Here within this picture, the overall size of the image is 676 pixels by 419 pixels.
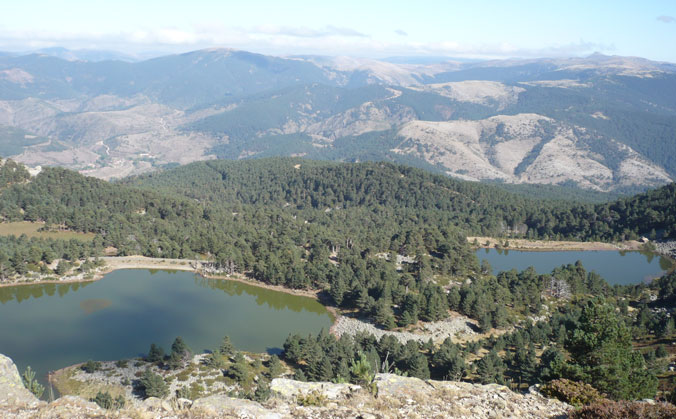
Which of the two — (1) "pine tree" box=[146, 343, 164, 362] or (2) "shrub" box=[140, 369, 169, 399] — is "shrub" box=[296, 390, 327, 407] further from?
(1) "pine tree" box=[146, 343, 164, 362]

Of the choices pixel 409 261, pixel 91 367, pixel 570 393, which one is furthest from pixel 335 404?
pixel 409 261

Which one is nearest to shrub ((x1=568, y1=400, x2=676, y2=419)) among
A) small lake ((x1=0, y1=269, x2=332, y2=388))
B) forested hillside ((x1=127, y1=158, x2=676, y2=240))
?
small lake ((x1=0, y1=269, x2=332, y2=388))

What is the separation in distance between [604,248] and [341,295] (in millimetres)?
101590

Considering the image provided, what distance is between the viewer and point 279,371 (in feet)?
173

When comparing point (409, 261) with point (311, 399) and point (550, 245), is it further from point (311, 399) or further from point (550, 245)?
point (311, 399)

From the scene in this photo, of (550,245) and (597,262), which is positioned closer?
(597,262)

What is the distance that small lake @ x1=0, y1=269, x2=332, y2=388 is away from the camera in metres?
61.2

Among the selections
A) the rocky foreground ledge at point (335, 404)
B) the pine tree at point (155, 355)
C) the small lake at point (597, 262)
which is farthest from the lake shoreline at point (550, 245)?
the rocky foreground ledge at point (335, 404)

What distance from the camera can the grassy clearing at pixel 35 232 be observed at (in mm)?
110375

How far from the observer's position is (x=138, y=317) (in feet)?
239

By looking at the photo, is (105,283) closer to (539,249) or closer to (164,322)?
(164,322)

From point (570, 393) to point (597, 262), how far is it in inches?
4781

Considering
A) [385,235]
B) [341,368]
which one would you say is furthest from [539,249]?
[341,368]

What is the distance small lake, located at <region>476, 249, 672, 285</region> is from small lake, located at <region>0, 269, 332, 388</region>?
209ft
